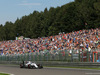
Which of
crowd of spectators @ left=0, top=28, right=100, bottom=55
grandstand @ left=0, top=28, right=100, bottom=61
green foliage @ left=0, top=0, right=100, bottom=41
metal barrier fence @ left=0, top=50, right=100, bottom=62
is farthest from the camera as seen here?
green foliage @ left=0, top=0, right=100, bottom=41

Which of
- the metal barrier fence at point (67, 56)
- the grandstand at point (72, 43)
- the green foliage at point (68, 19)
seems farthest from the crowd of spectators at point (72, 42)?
the green foliage at point (68, 19)

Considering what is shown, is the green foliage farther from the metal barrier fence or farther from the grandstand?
the metal barrier fence

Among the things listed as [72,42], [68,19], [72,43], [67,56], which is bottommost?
[67,56]

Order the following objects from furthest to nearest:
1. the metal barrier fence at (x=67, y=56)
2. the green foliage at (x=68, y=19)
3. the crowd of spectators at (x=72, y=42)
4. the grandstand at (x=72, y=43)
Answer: the green foliage at (x=68, y=19), the crowd of spectators at (x=72, y=42), the grandstand at (x=72, y=43), the metal barrier fence at (x=67, y=56)

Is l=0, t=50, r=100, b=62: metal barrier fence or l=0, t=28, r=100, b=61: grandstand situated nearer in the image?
l=0, t=50, r=100, b=62: metal barrier fence

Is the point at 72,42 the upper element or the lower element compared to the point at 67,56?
upper

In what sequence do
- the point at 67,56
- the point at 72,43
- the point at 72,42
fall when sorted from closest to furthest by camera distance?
1. the point at 67,56
2. the point at 72,43
3. the point at 72,42

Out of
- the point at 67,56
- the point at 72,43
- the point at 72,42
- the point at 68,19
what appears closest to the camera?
the point at 67,56

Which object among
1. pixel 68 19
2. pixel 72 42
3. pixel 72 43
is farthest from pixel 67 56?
pixel 68 19

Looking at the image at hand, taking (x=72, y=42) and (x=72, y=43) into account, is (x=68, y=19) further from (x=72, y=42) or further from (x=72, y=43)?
(x=72, y=43)

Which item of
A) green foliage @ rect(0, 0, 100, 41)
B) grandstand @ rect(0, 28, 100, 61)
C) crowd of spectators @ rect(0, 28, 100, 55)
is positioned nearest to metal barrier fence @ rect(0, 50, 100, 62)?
grandstand @ rect(0, 28, 100, 61)

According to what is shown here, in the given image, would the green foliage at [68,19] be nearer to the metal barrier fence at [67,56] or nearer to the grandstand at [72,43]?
the grandstand at [72,43]

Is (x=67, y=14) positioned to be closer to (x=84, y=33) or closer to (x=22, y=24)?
(x=84, y=33)

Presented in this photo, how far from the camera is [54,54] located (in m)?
33.4
